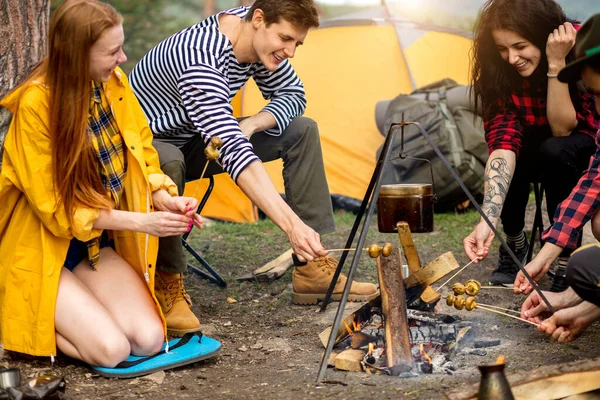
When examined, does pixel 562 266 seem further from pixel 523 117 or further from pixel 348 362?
pixel 348 362

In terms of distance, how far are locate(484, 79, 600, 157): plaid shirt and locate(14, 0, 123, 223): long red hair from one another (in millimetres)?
2239

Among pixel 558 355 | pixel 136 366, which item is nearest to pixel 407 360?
pixel 558 355

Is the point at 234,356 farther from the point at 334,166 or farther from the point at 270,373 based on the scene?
the point at 334,166

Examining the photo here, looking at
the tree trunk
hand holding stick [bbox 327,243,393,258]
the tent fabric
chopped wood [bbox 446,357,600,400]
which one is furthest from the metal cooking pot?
the tent fabric

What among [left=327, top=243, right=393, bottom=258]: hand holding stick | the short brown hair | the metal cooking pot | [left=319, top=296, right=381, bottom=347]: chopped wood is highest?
the short brown hair

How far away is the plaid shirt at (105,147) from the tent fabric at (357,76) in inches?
157

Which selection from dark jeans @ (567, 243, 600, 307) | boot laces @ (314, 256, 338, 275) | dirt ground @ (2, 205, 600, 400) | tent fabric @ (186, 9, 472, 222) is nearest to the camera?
dark jeans @ (567, 243, 600, 307)

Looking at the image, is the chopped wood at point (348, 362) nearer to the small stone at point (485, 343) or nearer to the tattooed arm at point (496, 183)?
the small stone at point (485, 343)

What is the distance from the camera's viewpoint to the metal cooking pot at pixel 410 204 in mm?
3809

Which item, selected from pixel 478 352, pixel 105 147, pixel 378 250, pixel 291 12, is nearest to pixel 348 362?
pixel 378 250

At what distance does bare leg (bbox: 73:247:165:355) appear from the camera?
3.37 m

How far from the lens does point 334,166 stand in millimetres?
7648

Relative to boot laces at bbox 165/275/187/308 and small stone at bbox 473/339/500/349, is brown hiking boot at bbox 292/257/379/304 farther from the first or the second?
small stone at bbox 473/339/500/349

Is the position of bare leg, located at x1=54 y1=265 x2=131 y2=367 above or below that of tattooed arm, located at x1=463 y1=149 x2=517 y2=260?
below
